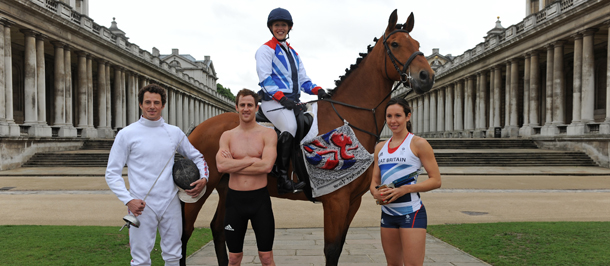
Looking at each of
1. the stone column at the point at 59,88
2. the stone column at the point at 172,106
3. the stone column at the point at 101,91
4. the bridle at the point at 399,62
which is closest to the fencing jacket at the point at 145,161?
the bridle at the point at 399,62

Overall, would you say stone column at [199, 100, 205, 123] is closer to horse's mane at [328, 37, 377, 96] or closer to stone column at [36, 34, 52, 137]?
stone column at [36, 34, 52, 137]

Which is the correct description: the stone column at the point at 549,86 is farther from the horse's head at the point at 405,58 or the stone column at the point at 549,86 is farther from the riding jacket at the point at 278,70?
the riding jacket at the point at 278,70

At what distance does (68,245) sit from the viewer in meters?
6.28

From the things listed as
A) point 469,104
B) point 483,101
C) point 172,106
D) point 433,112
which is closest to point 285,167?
point 483,101

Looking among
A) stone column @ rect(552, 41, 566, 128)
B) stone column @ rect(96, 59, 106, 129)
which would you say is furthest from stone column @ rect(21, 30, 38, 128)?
stone column @ rect(552, 41, 566, 128)

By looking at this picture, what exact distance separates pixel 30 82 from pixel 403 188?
108 ft

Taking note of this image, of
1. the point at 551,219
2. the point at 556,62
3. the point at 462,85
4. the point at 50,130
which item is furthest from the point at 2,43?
the point at 462,85

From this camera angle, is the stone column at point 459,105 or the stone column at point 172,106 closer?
the stone column at point 459,105

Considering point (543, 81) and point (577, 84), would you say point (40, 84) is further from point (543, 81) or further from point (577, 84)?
point (543, 81)

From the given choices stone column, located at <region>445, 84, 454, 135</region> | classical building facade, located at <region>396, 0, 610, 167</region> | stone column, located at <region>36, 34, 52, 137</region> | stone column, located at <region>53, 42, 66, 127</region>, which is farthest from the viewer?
stone column, located at <region>445, 84, 454, 135</region>

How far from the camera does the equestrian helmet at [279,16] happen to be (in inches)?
191

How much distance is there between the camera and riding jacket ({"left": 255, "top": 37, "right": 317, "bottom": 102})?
4801mm

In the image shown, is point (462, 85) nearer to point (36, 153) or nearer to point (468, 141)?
point (468, 141)

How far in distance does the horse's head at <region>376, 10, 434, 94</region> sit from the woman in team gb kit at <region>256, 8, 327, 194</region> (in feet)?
3.06
